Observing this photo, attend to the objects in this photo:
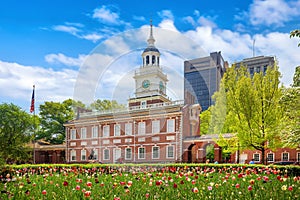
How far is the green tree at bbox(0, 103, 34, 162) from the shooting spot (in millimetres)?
27941

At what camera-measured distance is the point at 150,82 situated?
28.6 m

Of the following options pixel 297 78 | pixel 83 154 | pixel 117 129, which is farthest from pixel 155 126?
pixel 297 78

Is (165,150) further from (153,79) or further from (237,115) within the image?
(237,115)

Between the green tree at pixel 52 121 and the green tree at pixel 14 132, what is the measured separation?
16.2 ft

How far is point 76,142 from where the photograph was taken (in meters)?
35.9

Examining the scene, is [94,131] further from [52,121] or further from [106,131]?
[52,121]

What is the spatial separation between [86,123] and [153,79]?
36.2 feet

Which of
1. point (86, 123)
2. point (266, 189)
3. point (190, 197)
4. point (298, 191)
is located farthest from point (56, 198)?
point (86, 123)

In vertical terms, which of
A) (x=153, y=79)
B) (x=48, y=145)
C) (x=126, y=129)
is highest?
(x=153, y=79)

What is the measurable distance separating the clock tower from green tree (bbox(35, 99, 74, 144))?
14.7 m

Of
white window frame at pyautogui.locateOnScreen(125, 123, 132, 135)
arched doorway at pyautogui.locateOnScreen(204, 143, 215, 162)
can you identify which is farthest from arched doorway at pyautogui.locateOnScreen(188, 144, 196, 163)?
white window frame at pyautogui.locateOnScreen(125, 123, 132, 135)

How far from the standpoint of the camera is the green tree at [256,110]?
17.8 m

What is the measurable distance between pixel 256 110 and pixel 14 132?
951 inches

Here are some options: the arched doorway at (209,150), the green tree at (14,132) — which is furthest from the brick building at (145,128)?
the green tree at (14,132)
